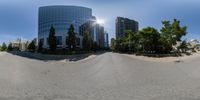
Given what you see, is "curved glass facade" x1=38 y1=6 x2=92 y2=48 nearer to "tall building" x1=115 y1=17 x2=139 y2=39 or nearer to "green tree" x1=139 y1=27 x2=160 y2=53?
"tall building" x1=115 y1=17 x2=139 y2=39

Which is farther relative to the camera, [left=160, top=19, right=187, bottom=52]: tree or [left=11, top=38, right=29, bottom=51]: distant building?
[left=11, top=38, right=29, bottom=51]: distant building

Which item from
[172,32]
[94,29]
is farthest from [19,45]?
[172,32]

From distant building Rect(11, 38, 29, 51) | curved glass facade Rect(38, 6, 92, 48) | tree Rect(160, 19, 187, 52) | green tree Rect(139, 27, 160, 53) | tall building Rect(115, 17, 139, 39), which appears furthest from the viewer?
distant building Rect(11, 38, 29, 51)

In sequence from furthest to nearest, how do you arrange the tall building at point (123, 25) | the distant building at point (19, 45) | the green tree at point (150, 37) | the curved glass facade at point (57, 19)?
the distant building at point (19, 45) → the tall building at point (123, 25) → the curved glass facade at point (57, 19) → the green tree at point (150, 37)

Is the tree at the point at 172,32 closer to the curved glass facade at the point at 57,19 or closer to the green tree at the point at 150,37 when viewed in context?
the green tree at the point at 150,37

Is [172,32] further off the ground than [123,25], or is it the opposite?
[123,25]

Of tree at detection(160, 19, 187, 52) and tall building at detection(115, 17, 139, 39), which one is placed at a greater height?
tall building at detection(115, 17, 139, 39)

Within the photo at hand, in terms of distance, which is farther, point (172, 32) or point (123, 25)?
point (123, 25)

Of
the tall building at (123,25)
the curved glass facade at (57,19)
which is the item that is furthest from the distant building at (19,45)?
the tall building at (123,25)

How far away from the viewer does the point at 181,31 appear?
2063 inches

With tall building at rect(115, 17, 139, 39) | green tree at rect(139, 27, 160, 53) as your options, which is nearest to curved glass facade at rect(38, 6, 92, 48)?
tall building at rect(115, 17, 139, 39)

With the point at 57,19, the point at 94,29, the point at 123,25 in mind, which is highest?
the point at 123,25

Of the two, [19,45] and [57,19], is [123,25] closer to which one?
[57,19]

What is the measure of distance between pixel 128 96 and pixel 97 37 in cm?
16083
